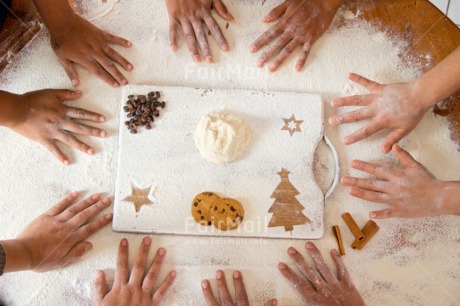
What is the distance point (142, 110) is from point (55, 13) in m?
0.36

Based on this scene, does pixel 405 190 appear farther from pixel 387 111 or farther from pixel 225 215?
pixel 225 215

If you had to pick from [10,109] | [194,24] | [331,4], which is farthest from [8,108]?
[331,4]

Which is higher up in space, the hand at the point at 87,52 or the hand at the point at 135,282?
the hand at the point at 87,52

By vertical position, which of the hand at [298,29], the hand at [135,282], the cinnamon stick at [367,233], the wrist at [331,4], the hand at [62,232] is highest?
the wrist at [331,4]

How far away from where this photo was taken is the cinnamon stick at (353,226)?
1196mm

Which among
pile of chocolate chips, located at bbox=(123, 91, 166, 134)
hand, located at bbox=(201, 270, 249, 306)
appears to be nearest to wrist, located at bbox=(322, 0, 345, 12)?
pile of chocolate chips, located at bbox=(123, 91, 166, 134)

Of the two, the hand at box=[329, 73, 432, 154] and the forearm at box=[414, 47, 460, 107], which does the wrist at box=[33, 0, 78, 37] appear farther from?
the forearm at box=[414, 47, 460, 107]

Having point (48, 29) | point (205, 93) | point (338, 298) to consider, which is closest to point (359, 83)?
point (205, 93)

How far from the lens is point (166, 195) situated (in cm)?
118

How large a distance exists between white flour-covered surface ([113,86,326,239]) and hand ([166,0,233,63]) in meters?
0.14

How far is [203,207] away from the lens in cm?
117

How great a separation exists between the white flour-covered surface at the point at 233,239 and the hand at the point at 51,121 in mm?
35

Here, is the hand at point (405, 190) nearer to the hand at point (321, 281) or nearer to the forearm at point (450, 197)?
the forearm at point (450, 197)

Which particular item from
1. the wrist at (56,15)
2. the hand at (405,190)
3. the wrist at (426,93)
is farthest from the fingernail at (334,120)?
the wrist at (56,15)
